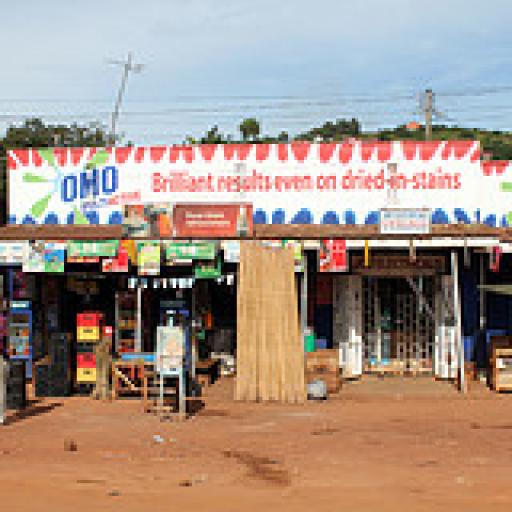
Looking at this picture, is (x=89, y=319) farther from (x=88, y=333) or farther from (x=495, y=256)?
(x=495, y=256)

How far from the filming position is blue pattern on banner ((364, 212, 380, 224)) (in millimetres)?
19719

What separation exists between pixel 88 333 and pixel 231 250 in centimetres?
378

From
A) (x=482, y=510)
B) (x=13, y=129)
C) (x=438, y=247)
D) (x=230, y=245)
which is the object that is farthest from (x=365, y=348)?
(x=13, y=129)

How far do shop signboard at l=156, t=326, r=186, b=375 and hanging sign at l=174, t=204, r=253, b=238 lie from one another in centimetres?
471

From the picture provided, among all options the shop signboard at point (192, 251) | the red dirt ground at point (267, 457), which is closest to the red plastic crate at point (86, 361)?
the red dirt ground at point (267, 457)

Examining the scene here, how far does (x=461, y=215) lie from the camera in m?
19.6

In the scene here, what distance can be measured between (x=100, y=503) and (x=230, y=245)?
33.2 ft

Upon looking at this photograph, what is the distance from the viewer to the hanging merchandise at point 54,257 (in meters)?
18.3

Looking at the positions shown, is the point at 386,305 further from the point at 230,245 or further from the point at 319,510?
the point at 319,510

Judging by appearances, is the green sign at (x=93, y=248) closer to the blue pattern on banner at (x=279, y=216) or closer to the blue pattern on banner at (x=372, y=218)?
the blue pattern on banner at (x=279, y=216)

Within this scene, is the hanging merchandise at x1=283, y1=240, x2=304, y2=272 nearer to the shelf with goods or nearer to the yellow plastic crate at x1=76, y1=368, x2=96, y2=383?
the shelf with goods

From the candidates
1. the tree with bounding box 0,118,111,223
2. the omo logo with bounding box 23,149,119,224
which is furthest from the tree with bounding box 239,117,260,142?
the omo logo with bounding box 23,149,119,224

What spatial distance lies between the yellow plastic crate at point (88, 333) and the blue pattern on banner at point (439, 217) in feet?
27.0

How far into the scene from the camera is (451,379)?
1933cm
